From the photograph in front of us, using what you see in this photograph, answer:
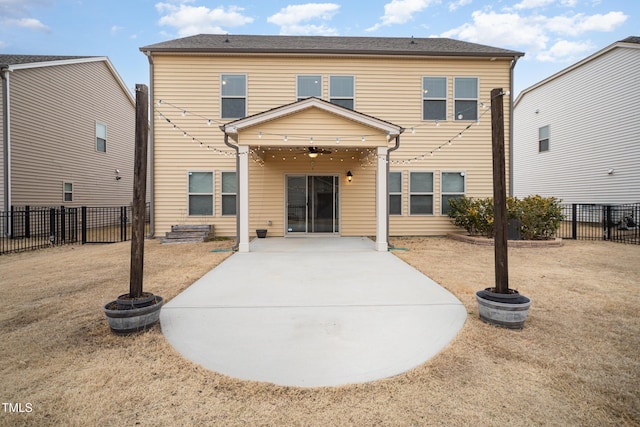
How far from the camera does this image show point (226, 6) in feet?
75.1

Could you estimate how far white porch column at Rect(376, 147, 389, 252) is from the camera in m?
8.38

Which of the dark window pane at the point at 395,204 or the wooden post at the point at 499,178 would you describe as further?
the dark window pane at the point at 395,204

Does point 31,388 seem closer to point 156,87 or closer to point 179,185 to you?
point 179,185

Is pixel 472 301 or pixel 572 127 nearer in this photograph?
pixel 472 301

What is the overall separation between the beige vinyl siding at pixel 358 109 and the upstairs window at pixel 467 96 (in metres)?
0.18

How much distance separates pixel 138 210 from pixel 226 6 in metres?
24.8

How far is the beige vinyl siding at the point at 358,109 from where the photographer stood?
10734 millimetres

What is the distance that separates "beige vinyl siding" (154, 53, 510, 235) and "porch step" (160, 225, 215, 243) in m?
0.42

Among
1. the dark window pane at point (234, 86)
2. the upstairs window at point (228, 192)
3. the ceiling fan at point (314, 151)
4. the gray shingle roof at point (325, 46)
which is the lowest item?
the upstairs window at point (228, 192)

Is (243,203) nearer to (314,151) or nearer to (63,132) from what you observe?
(314,151)

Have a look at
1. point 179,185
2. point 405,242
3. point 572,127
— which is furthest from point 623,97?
point 179,185

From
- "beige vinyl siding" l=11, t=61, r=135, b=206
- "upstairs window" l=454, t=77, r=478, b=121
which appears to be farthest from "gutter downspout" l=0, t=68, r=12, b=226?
"upstairs window" l=454, t=77, r=478, b=121

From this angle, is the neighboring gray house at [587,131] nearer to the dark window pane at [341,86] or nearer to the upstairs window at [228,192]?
the dark window pane at [341,86]

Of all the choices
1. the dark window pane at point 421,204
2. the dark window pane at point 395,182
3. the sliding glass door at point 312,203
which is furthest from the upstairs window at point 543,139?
the sliding glass door at point 312,203
